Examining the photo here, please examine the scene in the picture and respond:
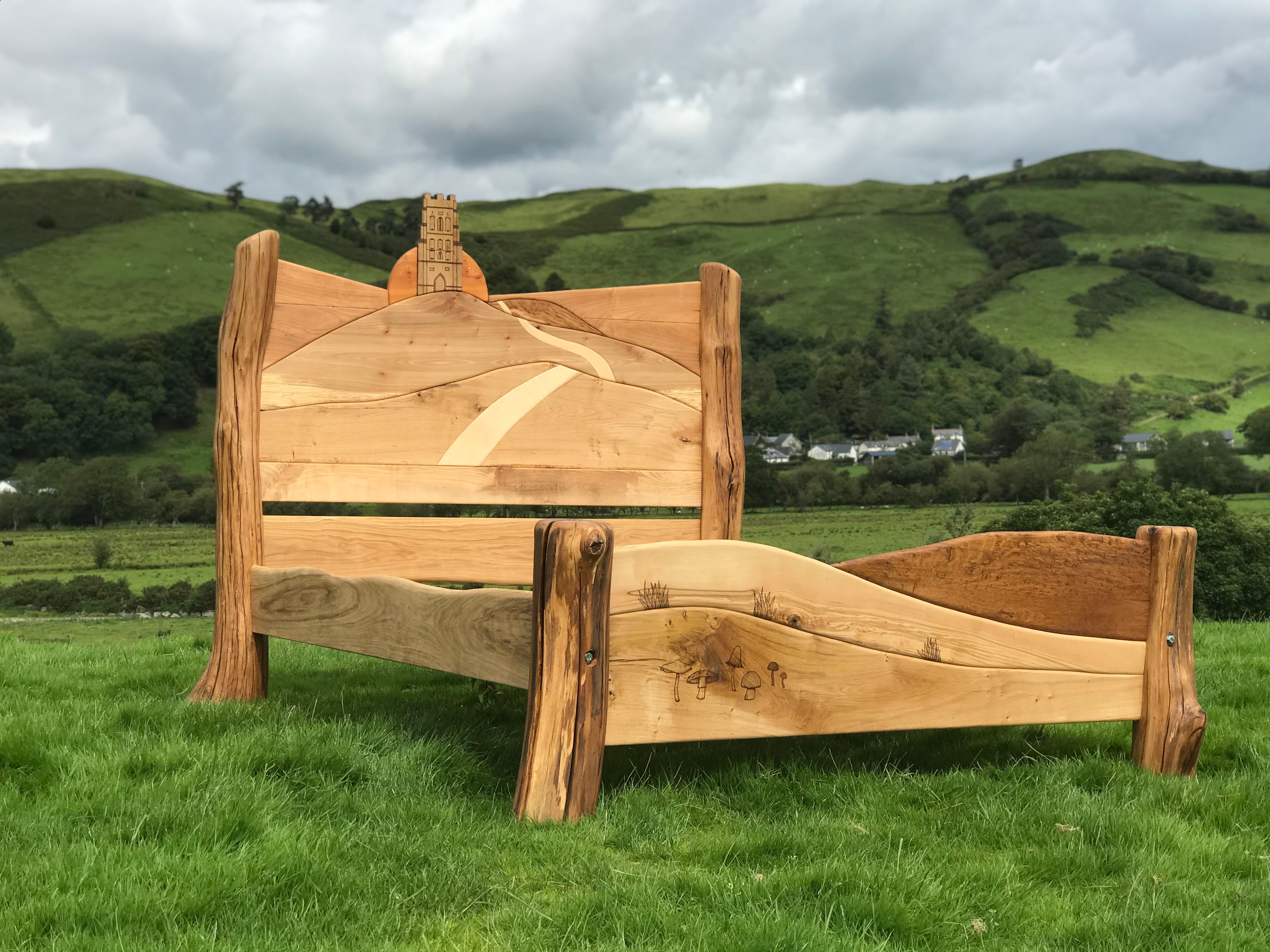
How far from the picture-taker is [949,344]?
181 ft

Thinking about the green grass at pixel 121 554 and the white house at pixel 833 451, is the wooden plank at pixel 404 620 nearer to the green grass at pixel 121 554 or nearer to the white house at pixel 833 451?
the green grass at pixel 121 554

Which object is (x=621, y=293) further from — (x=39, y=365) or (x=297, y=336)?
(x=39, y=365)

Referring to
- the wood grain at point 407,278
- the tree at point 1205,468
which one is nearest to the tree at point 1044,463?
the tree at point 1205,468

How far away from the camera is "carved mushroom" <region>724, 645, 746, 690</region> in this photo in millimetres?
2375

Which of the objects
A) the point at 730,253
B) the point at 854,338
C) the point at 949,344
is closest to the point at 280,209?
the point at 730,253

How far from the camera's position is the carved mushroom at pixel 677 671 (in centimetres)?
232

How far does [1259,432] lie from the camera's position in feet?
107

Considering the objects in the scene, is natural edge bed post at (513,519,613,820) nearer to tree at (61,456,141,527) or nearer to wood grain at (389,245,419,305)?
wood grain at (389,245,419,305)

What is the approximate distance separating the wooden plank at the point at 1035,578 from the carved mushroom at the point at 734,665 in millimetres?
472

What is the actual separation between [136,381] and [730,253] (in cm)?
5233

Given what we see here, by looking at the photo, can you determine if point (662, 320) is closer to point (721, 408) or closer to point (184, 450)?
point (721, 408)

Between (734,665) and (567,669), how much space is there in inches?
19.4

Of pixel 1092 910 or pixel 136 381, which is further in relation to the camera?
pixel 136 381

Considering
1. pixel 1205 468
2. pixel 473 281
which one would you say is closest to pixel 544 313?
pixel 473 281
